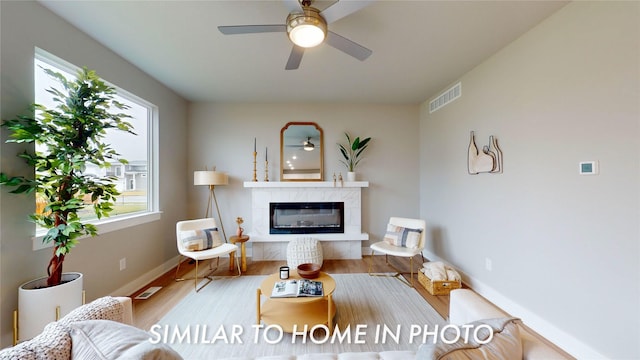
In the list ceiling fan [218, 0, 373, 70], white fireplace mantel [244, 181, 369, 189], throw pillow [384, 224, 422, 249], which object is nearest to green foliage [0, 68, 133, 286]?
ceiling fan [218, 0, 373, 70]

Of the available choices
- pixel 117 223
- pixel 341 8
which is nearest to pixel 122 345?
pixel 341 8

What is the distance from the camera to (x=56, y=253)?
1.68 meters

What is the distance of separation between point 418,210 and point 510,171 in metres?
1.98

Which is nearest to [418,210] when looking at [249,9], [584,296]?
[584,296]

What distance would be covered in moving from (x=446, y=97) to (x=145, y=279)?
470cm

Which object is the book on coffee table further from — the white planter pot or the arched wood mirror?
the arched wood mirror

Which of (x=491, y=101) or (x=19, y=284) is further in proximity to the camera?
(x=491, y=101)

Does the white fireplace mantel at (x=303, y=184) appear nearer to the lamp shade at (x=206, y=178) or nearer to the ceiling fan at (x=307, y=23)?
the lamp shade at (x=206, y=178)

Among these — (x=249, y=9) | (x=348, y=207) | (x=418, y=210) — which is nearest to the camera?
(x=249, y=9)

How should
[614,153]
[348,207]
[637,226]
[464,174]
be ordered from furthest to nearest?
[348,207], [464,174], [614,153], [637,226]

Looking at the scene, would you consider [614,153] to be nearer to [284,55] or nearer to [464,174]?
[464,174]

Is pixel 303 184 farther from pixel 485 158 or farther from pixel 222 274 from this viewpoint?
pixel 485 158

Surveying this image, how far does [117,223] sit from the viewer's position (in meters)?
2.52

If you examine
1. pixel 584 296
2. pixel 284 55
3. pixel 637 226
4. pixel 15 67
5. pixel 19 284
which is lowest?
pixel 584 296
